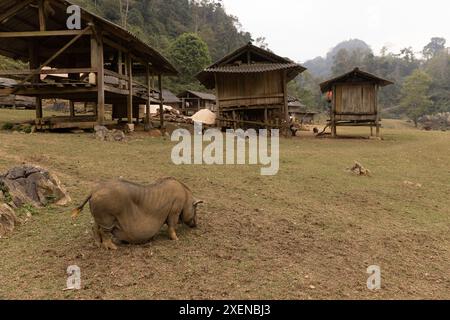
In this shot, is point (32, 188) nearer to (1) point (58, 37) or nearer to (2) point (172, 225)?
(2) point (172, 225)

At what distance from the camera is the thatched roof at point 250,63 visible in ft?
72.2

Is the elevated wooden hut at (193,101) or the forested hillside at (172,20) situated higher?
the forested hillside at (172,20)

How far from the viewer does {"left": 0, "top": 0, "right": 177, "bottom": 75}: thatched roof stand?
15422 mm

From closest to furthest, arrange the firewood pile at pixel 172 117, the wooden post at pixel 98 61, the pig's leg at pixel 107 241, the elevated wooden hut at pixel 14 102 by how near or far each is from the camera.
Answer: the pig's leg at pixel 107 241 → the wooden post at pixel 98 61 → the firewood pile at pixel 172 117 → the elevated wooden hut at pixel 14 102

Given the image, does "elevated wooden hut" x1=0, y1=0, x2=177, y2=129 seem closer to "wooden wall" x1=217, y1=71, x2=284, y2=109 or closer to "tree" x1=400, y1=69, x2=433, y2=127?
"wooden wall" x1=217, y1=71, x2=284, y2=109

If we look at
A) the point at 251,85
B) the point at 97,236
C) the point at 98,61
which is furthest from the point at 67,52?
the point at 97,236

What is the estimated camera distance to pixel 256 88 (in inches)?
939

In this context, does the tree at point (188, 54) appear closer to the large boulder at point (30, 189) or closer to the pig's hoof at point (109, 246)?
the large boulder at point (30, 189)

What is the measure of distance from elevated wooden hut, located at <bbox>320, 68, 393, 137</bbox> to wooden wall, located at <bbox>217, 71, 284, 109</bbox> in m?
3.01

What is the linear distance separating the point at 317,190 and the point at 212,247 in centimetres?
460

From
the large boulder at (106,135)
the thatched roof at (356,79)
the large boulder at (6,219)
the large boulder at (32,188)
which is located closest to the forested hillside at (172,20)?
the thatched roof at (356,79)

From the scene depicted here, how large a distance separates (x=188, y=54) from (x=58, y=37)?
131ft

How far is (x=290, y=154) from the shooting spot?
14.7 metres

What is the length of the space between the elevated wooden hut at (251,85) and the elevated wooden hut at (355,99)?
2769 mm
